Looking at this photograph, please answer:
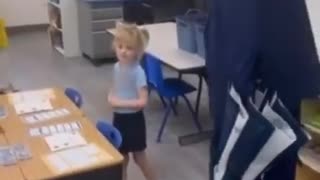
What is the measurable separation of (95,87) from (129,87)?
2.41 meters

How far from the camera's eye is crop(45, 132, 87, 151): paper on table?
2064 millimetres

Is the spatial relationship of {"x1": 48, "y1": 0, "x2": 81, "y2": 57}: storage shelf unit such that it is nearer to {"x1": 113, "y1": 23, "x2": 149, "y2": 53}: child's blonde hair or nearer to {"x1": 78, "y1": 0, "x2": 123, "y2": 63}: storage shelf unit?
{"x1": 78, "y1": 0, "x2": 123, "y2": 63}: storage shelf unit

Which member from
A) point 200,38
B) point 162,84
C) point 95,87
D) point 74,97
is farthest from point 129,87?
point 95,87

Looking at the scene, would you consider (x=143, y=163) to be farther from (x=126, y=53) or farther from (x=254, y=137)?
(x=254, y=137)

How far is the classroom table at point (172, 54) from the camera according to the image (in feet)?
11.0

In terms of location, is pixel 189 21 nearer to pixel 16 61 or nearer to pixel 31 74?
pixel 31 74

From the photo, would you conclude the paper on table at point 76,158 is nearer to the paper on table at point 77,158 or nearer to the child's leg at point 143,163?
the paper on table at point 77,158

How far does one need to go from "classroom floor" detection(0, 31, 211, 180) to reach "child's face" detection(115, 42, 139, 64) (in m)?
0.97

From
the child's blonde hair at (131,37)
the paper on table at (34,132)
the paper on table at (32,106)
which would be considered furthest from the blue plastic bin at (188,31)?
the paper on table at (34,132)

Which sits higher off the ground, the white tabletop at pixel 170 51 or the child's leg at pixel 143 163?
the white tabletop at pixel 170 51

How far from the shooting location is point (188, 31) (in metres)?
3.59

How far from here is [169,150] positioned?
12.2 ft

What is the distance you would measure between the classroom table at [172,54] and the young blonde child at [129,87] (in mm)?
622

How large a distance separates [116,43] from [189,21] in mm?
998
